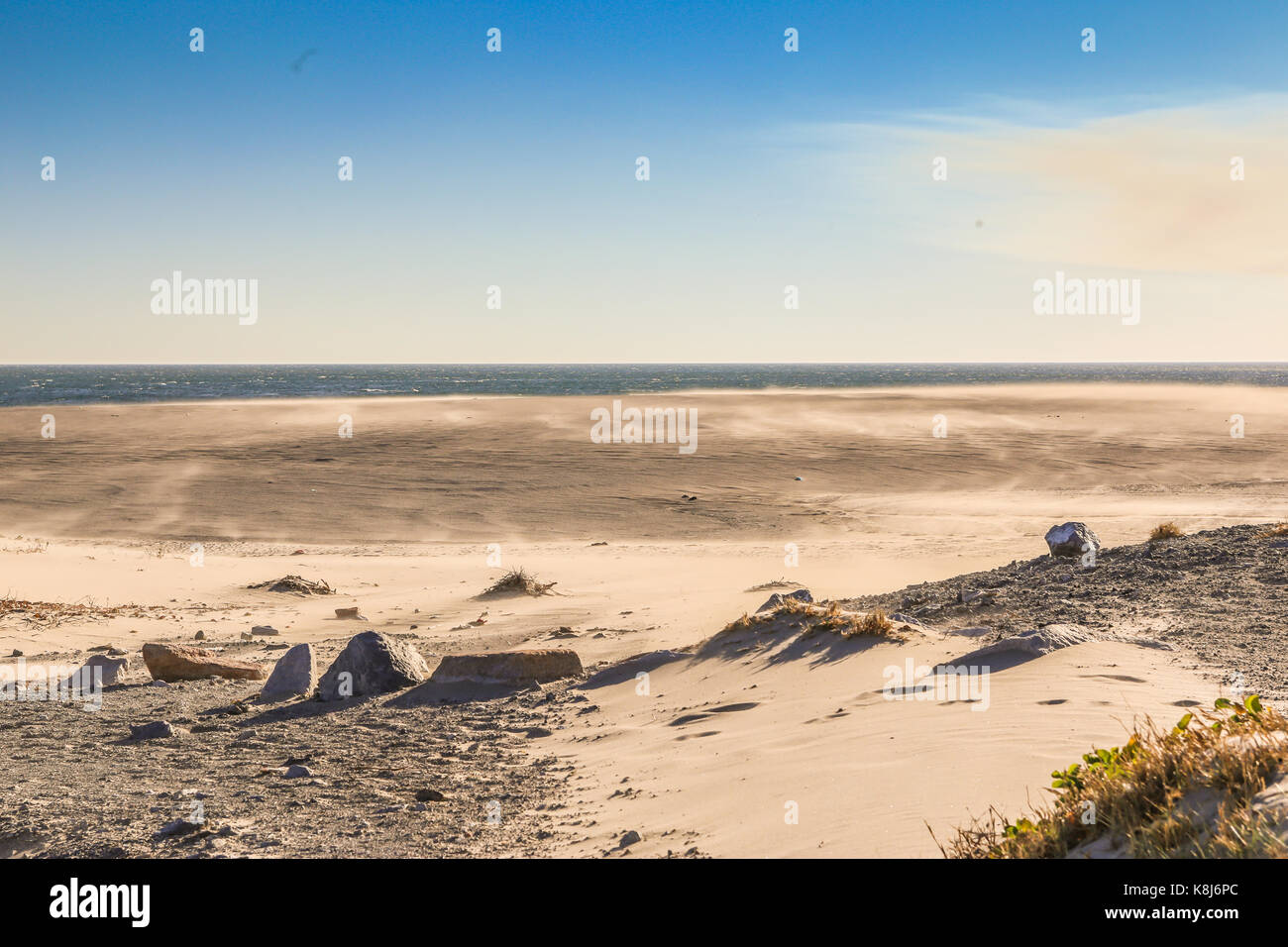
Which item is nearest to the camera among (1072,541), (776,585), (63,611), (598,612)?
(1072,541)

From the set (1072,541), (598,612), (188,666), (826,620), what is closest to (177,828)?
(188,666)

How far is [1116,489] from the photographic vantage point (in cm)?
2564

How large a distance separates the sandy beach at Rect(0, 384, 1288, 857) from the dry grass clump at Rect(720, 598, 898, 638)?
0.28 meters

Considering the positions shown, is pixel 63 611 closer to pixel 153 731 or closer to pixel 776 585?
pixel 153 731

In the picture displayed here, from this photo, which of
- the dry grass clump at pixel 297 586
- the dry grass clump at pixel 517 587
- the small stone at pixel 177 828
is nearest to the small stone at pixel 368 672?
the small stone at pixel 177 828

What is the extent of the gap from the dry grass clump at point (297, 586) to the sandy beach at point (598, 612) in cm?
26

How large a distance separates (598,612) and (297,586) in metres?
4.97

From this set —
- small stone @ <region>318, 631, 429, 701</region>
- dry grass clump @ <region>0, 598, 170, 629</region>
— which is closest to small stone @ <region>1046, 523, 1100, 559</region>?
small stone @ <region>318, 631, 429, 701</region>

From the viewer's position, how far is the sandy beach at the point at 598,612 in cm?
550

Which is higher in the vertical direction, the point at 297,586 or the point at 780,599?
the point at 780,599

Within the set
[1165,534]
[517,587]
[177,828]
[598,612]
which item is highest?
[1165,534]

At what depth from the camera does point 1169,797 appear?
349cm

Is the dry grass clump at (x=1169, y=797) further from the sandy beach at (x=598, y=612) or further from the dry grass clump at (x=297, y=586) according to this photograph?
the dry grass clump at (x=297, y=586)

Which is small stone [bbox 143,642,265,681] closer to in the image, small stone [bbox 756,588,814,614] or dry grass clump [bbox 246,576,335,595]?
dry grass clump [bbox 246,576,335,595]
